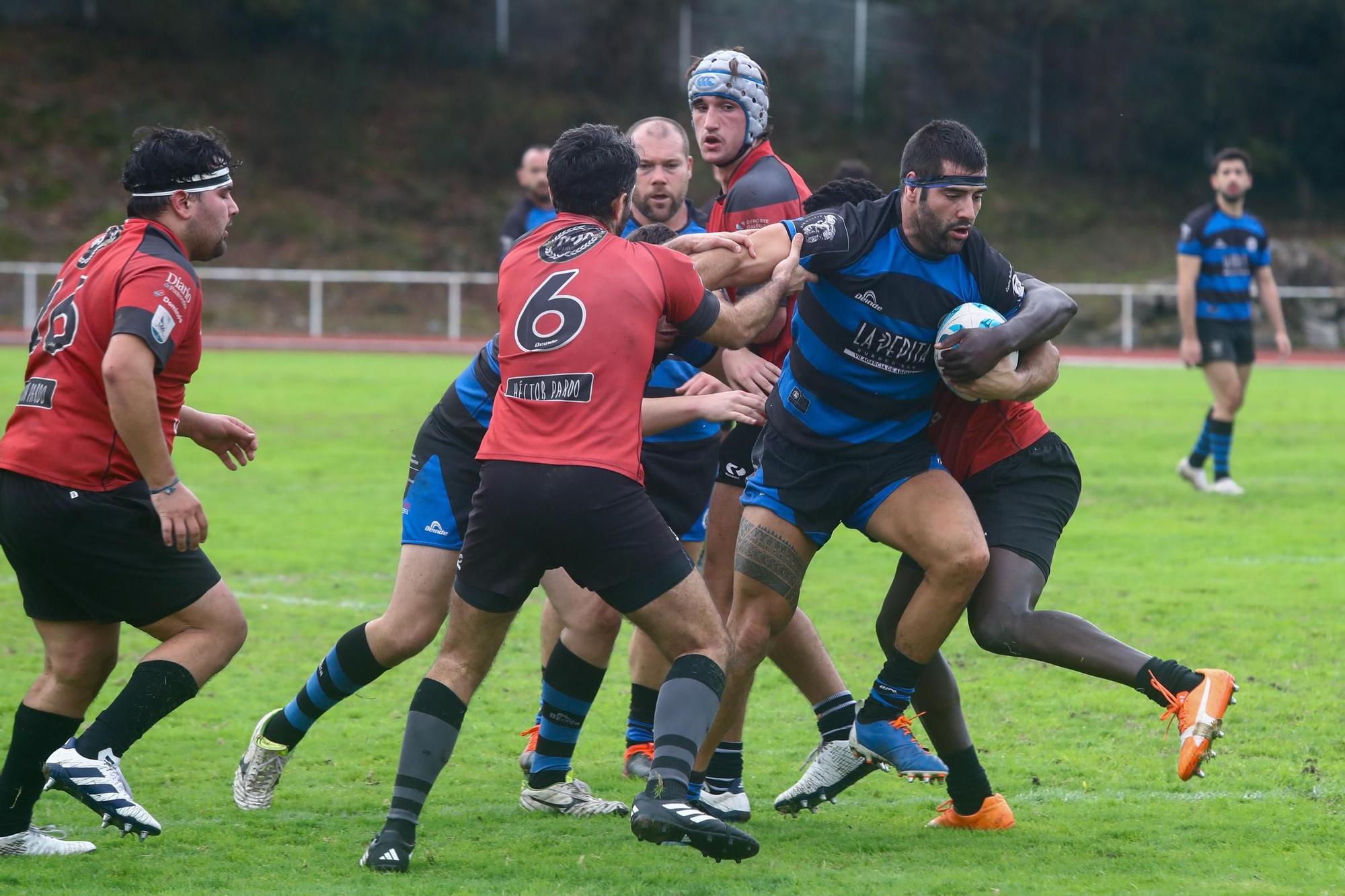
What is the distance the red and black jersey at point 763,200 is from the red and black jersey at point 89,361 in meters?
1.92

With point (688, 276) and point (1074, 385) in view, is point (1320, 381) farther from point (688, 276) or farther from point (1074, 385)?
point (688, 276)

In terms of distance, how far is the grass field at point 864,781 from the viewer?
450 centimetres

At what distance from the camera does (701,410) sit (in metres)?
4.89

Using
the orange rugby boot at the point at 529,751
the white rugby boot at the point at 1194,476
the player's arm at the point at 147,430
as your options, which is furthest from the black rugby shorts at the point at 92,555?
the white rugby boot at the point at 1194,476

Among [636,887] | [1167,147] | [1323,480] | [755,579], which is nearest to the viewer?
[636,887]

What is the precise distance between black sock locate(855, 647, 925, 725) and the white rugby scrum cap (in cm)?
208

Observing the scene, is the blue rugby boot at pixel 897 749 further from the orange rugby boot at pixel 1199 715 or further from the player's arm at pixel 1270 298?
the player's arm at pixel 1270 298

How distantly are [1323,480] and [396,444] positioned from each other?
330 inches

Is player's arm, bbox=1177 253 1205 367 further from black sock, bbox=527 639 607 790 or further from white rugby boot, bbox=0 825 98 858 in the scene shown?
white rugby boot, bbox=0 825 98 858

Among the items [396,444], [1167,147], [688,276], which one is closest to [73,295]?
[688,276]

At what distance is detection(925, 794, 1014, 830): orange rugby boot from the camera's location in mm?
5008

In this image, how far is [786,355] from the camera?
557 cm

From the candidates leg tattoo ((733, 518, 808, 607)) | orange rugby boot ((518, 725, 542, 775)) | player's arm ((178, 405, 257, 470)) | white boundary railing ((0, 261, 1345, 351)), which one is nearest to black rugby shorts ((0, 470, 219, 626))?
player's arm ((178, 405, 257, 470))

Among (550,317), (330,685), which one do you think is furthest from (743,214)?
(330,685)
